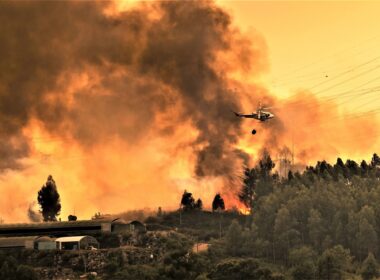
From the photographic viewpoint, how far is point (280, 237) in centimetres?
19538

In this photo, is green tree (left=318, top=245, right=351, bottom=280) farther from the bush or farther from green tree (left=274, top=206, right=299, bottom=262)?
green tree (left=274, top=206, right=299, bottom=262)

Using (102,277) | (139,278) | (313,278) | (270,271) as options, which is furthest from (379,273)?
(102,277)

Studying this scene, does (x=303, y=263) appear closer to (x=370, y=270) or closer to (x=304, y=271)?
(x=304, y=271)

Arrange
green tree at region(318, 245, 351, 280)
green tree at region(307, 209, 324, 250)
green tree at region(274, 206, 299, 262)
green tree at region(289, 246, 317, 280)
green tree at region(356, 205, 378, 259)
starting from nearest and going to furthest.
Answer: green tree at region(318, 245, 351, 280) < green tree at region(289, 246, 317, 280) < green tree at region(356, 205, 378, 259) < green tree at region(307, 209, 324, 250) < green tree at region(274, 206, 299, 262)

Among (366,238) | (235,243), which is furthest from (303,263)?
(235,243)

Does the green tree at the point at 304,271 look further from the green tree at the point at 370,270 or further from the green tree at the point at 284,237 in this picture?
the green tree at the point at 284,237

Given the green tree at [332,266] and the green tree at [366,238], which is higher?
the green tree at [366,238]

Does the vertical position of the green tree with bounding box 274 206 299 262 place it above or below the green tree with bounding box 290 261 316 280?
above

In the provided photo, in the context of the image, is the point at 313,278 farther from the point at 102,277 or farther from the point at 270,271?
the point at 102,277

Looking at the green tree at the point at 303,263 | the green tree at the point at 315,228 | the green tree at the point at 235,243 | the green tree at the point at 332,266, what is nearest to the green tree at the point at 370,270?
the green tree at the point at 332,266

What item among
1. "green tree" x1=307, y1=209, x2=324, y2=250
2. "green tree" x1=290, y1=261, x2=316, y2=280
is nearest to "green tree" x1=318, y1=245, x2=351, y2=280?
"green tree" x1=290, y1=261, x2=316, y2=280

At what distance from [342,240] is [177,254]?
52.8m

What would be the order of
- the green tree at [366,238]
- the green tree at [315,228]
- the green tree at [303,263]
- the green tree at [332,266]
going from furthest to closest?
the green tree at [315,228], the green tree at [366,238], the green tree at [303,263], the green tree at [332,266]

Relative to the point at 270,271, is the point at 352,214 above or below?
above
